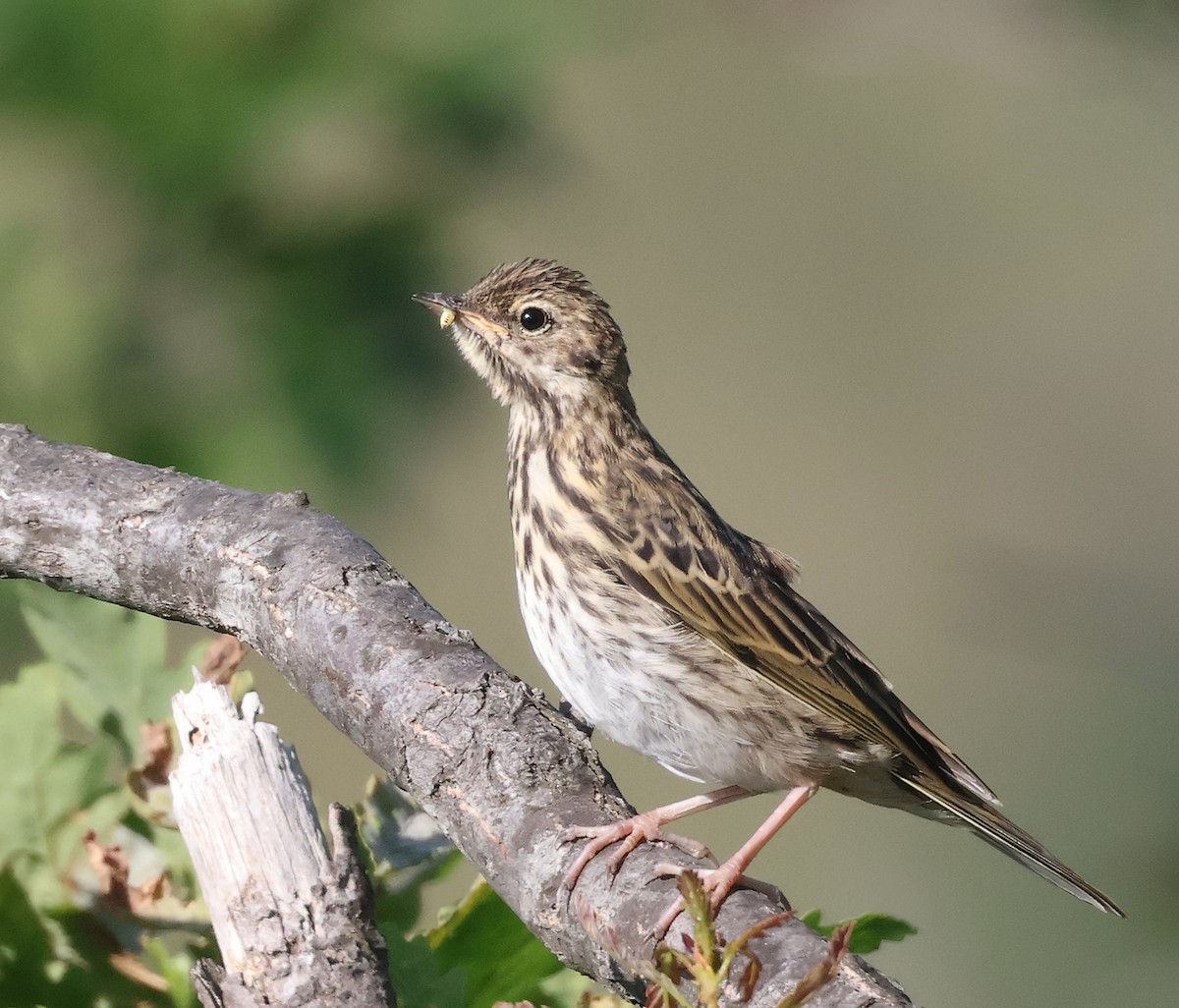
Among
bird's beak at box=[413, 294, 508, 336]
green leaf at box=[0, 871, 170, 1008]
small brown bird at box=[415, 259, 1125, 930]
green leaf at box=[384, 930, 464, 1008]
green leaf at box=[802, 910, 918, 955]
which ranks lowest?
green leaf at box=[0, 871, 170, 1008]

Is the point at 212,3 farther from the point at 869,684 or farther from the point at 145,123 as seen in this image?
the point at 869,684

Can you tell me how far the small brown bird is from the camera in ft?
10.8

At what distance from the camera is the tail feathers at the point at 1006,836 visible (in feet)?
10.4

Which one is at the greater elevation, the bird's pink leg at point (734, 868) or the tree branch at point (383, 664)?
the bird's pink leg at point (734, 868)

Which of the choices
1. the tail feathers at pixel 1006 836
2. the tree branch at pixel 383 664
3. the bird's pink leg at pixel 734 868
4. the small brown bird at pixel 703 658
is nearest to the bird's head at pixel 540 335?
the small brown bird at pixel 703 658

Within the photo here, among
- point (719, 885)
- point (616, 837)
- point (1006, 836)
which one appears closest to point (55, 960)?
point (616, 837)

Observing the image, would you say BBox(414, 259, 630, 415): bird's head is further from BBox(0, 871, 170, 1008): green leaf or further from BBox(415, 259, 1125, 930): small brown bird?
BBox(0, 871, 170, 1008): green leaf

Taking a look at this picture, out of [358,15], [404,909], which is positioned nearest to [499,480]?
[358,15]

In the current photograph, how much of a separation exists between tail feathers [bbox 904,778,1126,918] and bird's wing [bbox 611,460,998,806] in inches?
1.3

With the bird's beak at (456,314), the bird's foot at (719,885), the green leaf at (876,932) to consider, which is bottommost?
the bird's foot at (719,885)

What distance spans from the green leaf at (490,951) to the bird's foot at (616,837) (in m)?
0.15

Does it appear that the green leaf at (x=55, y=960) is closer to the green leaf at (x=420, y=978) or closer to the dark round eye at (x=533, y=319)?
the green leaf at (x=420, y=978)

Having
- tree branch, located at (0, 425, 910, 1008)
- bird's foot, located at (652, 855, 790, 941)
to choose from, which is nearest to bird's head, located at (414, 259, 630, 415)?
tree branch, located at (0, 425, 910, 1008)

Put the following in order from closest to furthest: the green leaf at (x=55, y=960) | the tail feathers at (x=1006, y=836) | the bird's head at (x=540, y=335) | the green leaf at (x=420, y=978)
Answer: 1. the green leaf at (x=420, y=978)
2. the green leaf at (x=55, y=960)
3. the tail feathers at (x=1006, y=836)
4. the bird's head at (x=540, y=335)
